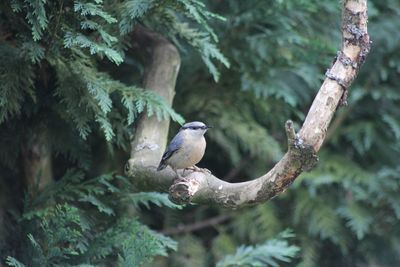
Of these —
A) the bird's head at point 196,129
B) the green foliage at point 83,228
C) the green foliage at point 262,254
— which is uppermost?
the bird's head at point 196,129

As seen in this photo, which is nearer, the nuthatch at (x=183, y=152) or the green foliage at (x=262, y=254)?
the nuthatch at (x=183, y=152)

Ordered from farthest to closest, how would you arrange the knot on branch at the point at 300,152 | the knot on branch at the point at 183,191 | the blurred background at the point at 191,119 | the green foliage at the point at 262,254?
the green foliage at the point at 262,254, the blurred background at the point at 191,119, the knot on branch at the point at 183,191, the knot on branch at the point at 300,152

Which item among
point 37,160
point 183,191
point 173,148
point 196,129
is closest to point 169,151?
point 173,148

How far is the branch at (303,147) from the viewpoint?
244cm

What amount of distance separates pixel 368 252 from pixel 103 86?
2.57 metres

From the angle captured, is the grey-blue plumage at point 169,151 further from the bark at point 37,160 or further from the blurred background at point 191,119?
the bark at point 37,160

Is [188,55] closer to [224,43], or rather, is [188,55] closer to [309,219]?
[224,43]

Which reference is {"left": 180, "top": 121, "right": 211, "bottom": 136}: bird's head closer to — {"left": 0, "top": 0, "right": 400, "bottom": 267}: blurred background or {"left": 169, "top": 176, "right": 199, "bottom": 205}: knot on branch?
{"left": 0, "top": 0, "right": 400, "bottom": 267}: blurred background

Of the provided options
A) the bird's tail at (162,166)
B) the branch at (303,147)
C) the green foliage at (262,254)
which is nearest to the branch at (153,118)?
the bird's tail at (162,166)

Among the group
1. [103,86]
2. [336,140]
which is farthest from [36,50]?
[336,140]

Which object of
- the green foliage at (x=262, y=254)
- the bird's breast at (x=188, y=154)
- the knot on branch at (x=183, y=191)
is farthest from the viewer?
the green foliage at (x=262, y=254)

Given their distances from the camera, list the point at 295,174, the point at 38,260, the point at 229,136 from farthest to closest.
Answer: the point at 229,136 → the point at 38,260 → the point at 295,174

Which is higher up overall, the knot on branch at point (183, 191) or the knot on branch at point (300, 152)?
the knot on branch at point (300, 152)

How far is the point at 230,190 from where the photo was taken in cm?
266
